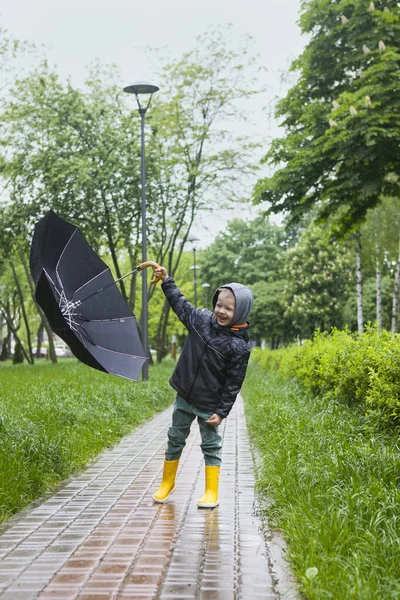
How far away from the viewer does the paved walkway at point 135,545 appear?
3820 mm

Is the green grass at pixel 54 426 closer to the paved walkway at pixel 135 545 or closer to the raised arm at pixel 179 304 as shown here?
the paved walkway at pixel 135 545

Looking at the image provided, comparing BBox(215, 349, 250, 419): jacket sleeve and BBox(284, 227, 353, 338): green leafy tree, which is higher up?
BBox(284, 227, 353, 338): green leafy tree

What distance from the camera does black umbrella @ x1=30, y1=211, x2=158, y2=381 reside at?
5164 millimetres

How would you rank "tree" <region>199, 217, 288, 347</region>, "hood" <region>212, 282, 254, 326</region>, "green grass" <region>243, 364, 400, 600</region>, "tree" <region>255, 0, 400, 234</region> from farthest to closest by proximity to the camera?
"tree" <region>199, 217, 288, 347</region>
"tree" <region>255, 0, 400, 234</region>
"hood" <region>212, 282, 254, 326</region>
"green grass" <region>243, 364, 400, 600</region>

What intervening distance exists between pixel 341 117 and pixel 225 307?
8452mm

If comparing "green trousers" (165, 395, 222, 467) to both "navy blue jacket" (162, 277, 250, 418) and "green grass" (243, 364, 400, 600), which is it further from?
"green grass" (243, 364, 400, 600)

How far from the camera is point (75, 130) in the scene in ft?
87.0

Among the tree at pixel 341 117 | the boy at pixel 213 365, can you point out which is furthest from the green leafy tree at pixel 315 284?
the boy at pixel 213 365

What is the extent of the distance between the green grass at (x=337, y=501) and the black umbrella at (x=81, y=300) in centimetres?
149

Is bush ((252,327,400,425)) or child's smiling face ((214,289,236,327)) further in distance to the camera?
bush ((252,327,400,425))

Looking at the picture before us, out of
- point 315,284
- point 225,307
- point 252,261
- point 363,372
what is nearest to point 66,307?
point 225,307

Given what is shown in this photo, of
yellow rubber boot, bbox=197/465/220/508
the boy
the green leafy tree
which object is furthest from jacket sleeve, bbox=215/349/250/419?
the green leafy tree

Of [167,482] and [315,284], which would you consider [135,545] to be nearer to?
[167,482]

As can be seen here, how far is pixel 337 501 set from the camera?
466cm
